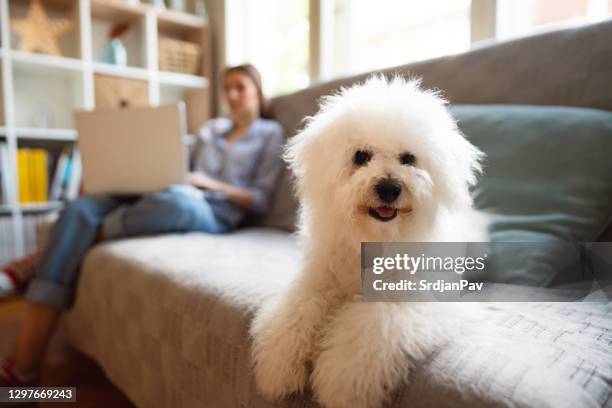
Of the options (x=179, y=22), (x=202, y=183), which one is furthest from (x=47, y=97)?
(x=202, y=183)

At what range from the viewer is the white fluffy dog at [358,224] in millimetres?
532

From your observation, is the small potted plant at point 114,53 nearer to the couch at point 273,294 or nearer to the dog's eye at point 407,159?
the couch at point 273,294

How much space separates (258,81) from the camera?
1810 millimetres

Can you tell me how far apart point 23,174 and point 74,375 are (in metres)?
1.30

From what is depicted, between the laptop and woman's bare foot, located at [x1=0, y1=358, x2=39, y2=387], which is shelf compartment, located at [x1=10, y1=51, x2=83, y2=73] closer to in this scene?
the laptop

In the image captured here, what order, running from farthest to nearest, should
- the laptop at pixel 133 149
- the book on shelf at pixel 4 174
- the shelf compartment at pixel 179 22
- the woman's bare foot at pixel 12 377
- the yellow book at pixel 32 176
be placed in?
the shelf compartment at pixel 179 22 < the yellow book at pixel 32 176 < the book on shelf at pixel 4 174 < the laptop at pixel 133 149 < the woman's bare foot at pixel 12 377

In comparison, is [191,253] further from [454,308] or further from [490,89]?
[490,89]

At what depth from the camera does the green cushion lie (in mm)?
750

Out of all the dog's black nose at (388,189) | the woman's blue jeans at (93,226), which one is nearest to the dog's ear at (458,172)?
the dog's black nose at (388,189)

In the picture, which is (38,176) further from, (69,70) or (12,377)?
(12,377)

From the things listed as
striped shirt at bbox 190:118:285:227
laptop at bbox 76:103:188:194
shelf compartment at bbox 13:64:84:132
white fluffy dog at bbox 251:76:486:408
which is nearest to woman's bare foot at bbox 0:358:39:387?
laptop at bbox 76:103:188:194

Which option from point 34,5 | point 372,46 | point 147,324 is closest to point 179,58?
point 34,5

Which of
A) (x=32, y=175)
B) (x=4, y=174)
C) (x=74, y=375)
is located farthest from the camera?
(x=32, y=175)

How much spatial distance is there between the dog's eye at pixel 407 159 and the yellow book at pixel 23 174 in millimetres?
2194
